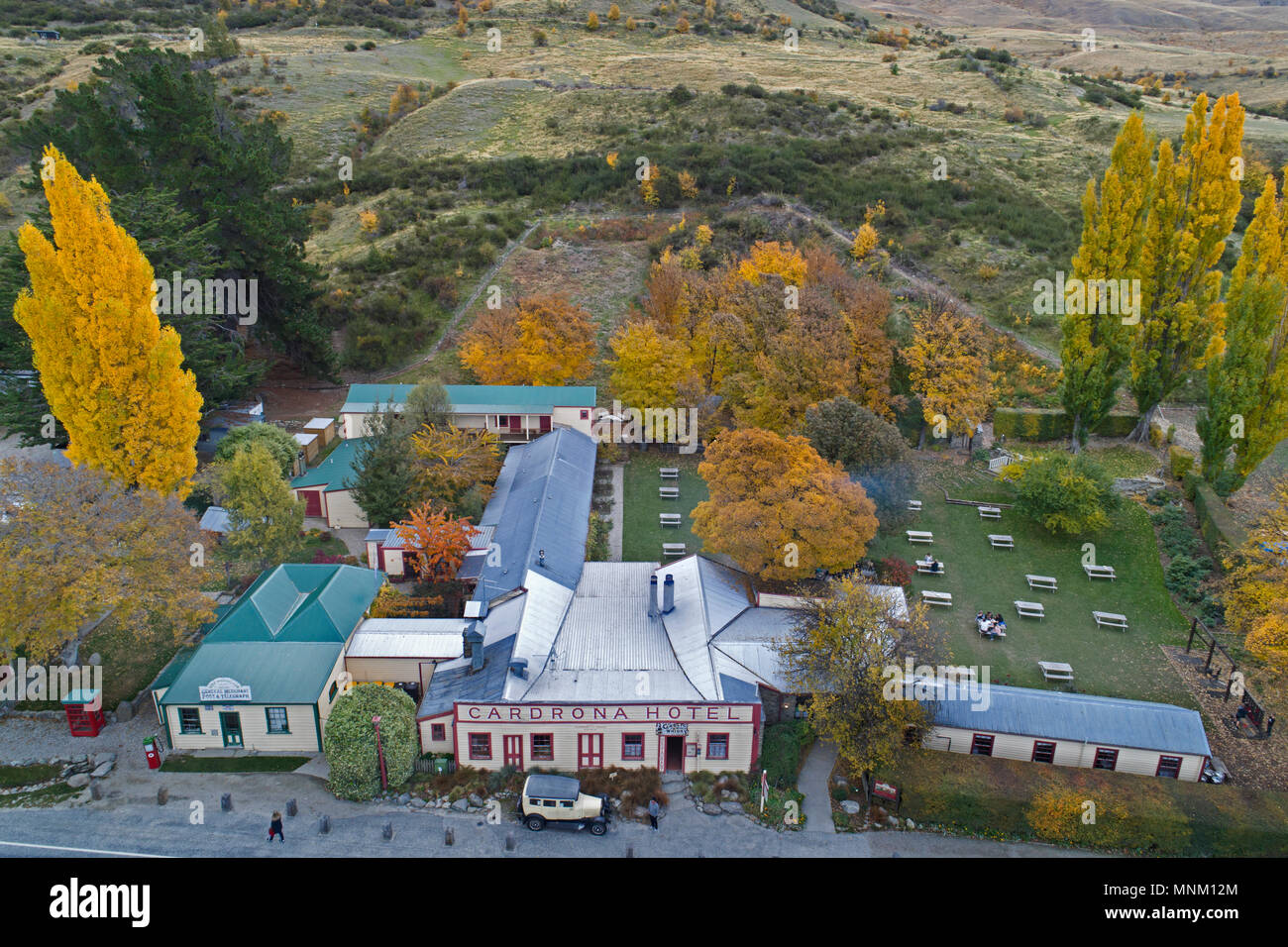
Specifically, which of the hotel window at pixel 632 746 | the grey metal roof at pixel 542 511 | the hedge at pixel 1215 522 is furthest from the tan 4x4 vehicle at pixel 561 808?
the hedge at pixel 1215 522

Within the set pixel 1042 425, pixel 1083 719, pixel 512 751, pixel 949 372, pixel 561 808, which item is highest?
pixel 949 372

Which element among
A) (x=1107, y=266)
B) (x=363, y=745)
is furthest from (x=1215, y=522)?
(x=363, y=745)

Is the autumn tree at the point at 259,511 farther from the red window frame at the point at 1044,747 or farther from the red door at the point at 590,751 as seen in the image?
the red window frame at the point at 1044,747

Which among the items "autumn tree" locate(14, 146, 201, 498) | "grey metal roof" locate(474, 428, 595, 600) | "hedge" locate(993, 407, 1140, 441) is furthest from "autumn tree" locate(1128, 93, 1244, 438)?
"autumn tree" locate(14, 146, 201, 498)

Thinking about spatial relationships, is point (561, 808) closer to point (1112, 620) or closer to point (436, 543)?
point (436, 543)

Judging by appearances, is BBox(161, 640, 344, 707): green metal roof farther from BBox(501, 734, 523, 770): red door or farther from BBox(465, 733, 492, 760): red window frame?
BBox(501, 734, 523, 770): red door

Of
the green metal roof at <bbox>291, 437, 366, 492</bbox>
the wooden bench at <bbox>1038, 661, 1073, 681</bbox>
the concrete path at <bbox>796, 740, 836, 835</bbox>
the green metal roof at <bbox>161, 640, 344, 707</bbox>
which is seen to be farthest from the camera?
the green metal roof at <bbox>291, 437, 366, 492</bbox>

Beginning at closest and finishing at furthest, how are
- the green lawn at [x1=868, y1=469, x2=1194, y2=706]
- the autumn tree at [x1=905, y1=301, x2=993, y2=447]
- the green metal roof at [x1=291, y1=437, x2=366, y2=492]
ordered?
the green lawn at [x1=868, y1=469, x2=1194, y2=706] < the green metal roof at [x1=291, y1=437, x2=366, y2=492] < the autumn tree at [x1=905, y1=301, x2=993, y2=447]
